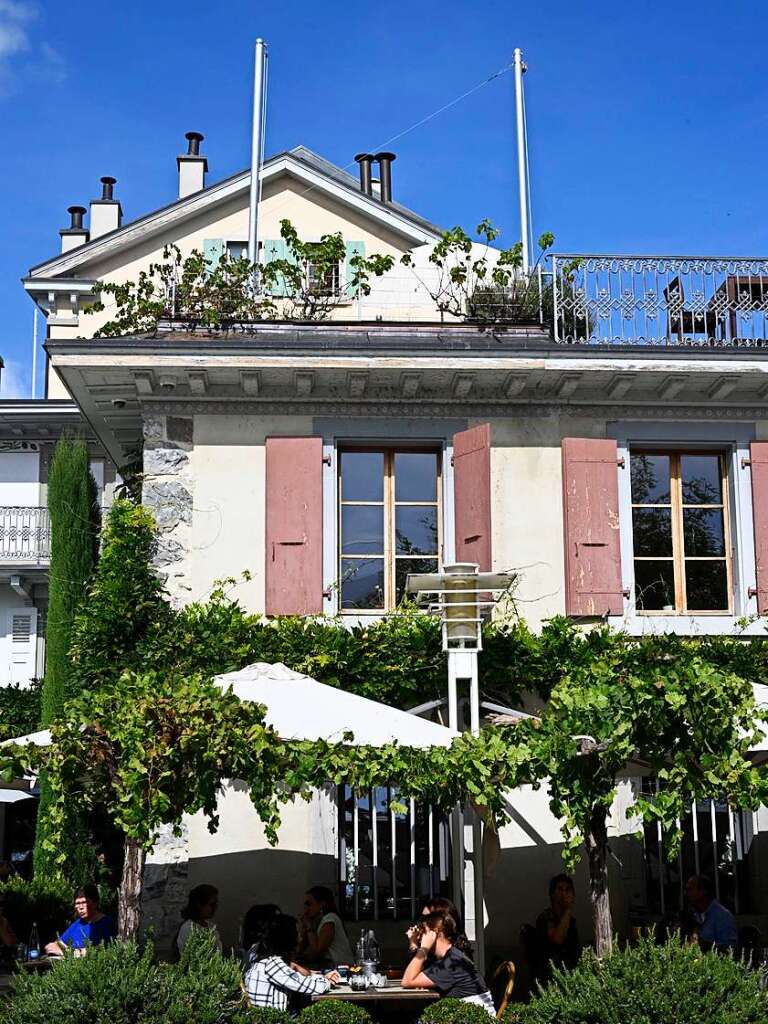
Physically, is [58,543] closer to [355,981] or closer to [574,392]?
[574,392]

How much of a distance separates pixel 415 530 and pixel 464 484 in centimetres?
64

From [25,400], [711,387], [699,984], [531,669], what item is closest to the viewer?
[699,984]

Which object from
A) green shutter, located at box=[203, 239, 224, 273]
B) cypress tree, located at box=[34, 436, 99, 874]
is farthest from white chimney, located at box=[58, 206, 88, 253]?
→ cypress tree, located at box=[34, 436, 99, 874]

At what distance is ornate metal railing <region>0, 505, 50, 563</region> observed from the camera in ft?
79.0

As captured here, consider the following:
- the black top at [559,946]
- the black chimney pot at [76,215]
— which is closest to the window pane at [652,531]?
the black top at [559,946]

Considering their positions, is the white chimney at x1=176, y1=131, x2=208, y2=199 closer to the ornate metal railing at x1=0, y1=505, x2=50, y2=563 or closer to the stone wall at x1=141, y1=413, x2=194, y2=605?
the ornate metal railing at x1=0, y1=505, x2=50, y2=563

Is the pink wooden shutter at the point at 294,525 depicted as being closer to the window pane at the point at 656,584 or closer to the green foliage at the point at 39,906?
the window pane at the point at 656,584

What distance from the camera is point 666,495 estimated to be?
39.7 ft

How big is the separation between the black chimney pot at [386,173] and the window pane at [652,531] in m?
17.4

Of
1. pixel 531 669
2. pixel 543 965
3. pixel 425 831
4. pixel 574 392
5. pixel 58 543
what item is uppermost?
pixel 574 392

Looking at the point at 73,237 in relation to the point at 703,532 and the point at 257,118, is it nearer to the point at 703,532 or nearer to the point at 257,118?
the point at 257,118

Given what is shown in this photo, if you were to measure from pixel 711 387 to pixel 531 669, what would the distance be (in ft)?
9.74

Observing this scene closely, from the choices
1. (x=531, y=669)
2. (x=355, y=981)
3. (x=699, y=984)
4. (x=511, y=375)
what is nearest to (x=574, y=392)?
(x=511, y=375)

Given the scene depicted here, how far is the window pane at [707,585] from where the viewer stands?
11.9 meters
